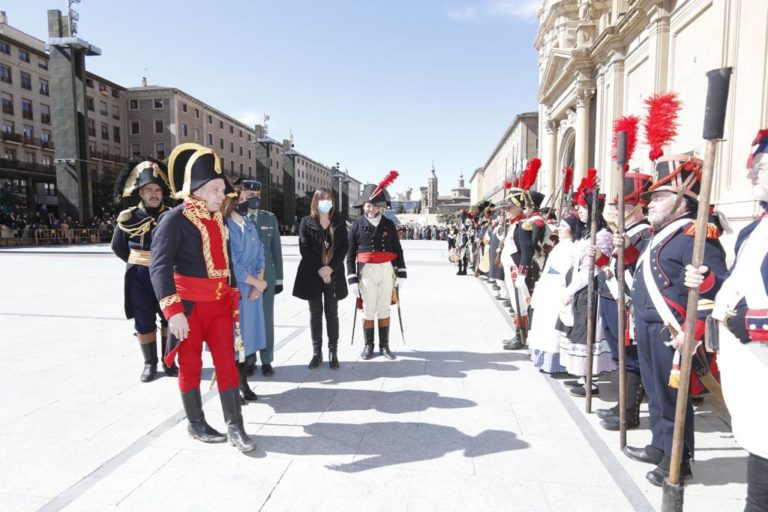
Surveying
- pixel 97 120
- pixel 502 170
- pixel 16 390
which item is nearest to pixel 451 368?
pixel 16 390

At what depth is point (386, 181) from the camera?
5902 mm

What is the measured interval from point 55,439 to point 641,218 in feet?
15.8

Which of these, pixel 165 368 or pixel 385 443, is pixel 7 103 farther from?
pixel 385 443

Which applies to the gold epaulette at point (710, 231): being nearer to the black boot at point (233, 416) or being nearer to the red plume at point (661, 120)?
the red plume at point (661, 120)

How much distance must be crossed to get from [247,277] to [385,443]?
1853 millimetres

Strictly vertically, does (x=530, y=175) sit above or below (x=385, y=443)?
above

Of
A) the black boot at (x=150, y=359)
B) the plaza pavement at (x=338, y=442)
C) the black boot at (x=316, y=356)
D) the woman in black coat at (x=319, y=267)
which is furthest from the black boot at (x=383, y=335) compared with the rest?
the black boot at (x=150, y=359)

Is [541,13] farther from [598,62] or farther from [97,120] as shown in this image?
[97,120]

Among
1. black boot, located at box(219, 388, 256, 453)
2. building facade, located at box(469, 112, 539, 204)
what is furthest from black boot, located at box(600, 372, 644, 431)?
building facade, located at box(469, 112, 539, 204)

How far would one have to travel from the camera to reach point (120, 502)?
8.77 ft

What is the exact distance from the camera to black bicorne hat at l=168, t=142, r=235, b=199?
322cm

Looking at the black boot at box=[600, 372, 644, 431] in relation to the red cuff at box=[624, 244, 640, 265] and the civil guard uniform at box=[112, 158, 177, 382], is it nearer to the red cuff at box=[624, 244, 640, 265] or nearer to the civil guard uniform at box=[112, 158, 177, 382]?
the red cuff at box=[624, 244, 640, 265]

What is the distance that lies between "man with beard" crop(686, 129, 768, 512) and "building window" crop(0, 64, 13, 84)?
54.0m

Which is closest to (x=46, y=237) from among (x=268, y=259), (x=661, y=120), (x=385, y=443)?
(x=268, y=259)
